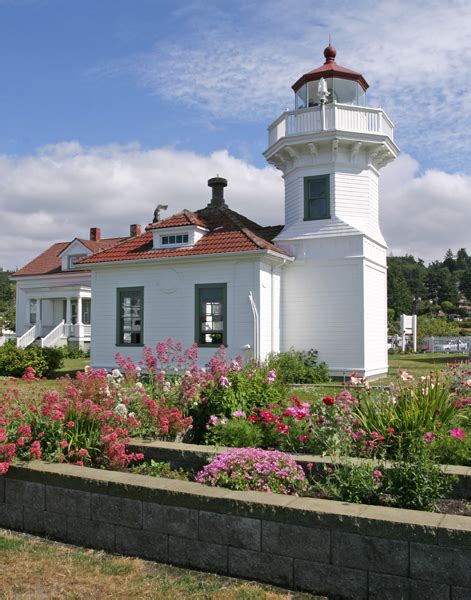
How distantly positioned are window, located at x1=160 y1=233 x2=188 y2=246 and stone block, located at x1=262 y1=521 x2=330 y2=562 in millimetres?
13523

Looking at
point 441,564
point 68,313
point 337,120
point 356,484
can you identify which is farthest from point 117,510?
point 68,313

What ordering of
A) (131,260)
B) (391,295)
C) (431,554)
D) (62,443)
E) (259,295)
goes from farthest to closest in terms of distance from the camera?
(391,295)
(131,260)
(259,295)
(62,443)
(431,554)

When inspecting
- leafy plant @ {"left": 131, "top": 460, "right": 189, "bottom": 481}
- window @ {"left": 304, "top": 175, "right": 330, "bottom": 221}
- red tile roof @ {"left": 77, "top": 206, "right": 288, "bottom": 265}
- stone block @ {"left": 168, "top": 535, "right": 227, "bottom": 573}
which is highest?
window @ {"left": 304, "top": 175, "right": 330, "bottom": 221}

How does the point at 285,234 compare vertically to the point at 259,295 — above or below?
above

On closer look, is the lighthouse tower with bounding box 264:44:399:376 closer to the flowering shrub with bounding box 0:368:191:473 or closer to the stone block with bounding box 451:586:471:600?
the flowering shrub with bounding box 0:368:191:473

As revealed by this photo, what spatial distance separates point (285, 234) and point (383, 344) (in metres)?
4.71

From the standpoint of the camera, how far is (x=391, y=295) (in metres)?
76.4

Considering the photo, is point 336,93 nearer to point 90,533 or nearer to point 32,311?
point 90,533

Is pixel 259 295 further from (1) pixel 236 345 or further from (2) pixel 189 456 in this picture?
(2) pixel 189 456

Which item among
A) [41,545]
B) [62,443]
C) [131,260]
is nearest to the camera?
[41,545]

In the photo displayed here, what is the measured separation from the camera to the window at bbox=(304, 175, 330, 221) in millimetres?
16609

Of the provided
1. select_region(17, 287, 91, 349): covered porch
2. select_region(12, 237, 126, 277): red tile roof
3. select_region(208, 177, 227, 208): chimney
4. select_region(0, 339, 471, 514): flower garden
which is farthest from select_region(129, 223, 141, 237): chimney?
select_region(0, 339, 471, 514): flower garden

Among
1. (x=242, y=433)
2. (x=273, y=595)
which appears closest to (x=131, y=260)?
(x=242, y=433)

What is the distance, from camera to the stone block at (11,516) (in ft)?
16.8
